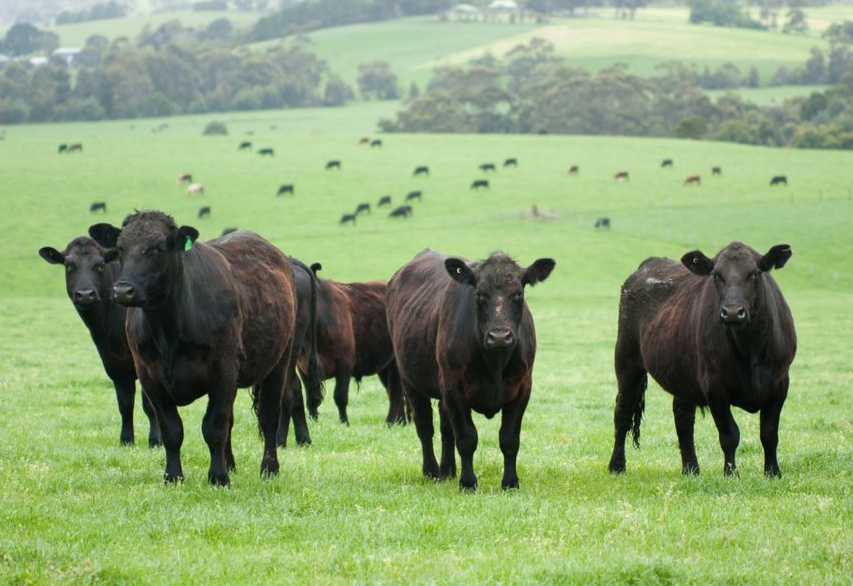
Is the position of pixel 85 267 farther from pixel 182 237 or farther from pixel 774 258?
pixel 774 258

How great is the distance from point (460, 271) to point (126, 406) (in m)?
4.99

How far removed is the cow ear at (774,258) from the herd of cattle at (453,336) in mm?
21

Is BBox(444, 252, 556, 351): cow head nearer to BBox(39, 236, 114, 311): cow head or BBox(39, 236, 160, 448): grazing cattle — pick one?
BBox(39, 236, 160, 448): grazing cattle

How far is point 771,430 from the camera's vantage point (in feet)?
34.2

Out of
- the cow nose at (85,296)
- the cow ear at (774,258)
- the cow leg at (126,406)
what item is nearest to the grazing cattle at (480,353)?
the cow ear at (774,258)

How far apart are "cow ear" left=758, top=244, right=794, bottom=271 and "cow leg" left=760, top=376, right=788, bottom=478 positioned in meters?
1.06

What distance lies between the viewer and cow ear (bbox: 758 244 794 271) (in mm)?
10539

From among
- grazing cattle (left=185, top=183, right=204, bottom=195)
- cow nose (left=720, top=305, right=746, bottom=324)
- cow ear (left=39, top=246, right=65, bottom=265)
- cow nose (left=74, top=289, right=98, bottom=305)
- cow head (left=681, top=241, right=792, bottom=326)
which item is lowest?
grazing cattle (left=185, top=183, right=204, bottom=195)

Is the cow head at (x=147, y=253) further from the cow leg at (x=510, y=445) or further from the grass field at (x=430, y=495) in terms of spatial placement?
the cow leg at (x=510, y=445)

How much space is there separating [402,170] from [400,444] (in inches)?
2740

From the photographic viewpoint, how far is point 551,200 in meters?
72.8

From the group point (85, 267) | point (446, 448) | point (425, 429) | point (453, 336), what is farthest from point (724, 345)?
point (85, 267)

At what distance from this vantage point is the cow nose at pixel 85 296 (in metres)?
12.3

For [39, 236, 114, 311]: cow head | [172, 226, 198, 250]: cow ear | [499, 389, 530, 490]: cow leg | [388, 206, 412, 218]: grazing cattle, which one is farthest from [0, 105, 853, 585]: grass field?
[388, 206, 412, 218]: grazing cattle
